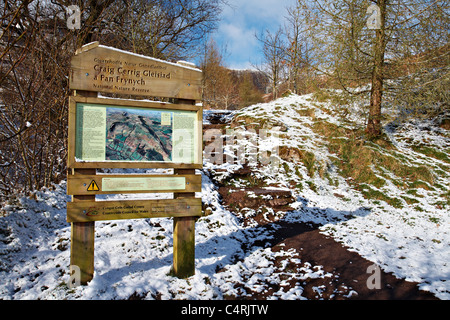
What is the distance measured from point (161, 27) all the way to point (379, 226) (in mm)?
10634

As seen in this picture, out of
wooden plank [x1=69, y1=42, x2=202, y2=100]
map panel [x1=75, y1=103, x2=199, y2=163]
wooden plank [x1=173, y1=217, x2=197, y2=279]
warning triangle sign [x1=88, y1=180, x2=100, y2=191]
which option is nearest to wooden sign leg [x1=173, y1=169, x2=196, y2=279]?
wooden plank [x1=173, y1=217, x2=197, y2=279]

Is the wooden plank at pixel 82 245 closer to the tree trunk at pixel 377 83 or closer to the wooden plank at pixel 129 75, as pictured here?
the wooden plank at pixel 129 75

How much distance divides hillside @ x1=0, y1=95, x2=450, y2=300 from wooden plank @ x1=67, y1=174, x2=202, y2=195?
1.15m

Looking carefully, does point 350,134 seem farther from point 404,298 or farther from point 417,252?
point 404,298

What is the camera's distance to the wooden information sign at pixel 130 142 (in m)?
3.36

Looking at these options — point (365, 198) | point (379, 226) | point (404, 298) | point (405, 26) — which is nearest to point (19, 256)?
point (404, 298)

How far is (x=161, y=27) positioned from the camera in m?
11.1

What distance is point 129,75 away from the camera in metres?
3.55

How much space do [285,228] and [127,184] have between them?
377cm

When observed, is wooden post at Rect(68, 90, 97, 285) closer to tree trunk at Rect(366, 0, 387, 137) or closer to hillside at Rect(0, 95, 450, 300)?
hillside at Rect(0, 95, 450, 300)

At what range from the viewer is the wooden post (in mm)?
3381

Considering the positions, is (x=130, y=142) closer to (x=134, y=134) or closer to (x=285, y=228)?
(x=134, y=134)

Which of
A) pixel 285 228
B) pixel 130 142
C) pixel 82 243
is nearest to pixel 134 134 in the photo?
pixel 130 142

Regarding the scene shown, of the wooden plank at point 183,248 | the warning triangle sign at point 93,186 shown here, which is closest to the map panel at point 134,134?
the warning triangle sign at point 93,186
